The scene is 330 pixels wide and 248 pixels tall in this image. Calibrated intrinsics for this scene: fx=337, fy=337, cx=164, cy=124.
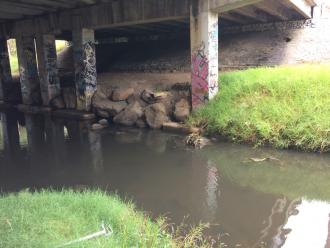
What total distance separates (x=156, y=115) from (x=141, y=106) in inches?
45.2

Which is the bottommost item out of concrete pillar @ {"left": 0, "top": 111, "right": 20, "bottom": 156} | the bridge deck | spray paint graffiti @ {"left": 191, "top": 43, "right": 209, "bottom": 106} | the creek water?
the creek water

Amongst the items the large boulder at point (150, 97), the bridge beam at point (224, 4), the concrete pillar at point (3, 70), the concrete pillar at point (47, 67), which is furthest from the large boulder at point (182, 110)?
the concrete pillar at point (3, 70)

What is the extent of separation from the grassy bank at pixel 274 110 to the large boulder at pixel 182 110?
Result: 1.19 feet

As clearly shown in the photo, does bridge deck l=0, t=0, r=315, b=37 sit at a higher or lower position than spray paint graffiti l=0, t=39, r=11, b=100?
higher

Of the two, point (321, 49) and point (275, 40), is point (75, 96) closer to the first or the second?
point (275, 40)

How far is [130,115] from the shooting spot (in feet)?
40.8

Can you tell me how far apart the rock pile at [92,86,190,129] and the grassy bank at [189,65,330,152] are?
1.09 m

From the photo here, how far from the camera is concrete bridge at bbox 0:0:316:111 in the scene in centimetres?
1112

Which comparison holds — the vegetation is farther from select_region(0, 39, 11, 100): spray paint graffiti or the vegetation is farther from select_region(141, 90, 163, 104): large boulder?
select_region(0, 39, 11, 100): spray paint graffiti

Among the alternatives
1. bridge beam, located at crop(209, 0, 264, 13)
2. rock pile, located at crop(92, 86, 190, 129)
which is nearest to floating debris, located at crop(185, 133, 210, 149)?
rock pile, located at crop(92, 86, 190, 129)

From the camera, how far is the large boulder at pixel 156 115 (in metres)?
11.7

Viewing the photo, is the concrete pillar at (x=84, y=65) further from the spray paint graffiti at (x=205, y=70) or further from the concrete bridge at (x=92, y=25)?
the spray paint graffiti at (x=205, y=70)

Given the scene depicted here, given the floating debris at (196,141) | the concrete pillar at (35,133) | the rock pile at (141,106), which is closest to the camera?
the floating debris at (196,141)

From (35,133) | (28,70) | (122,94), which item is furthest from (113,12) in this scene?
(28,70)
